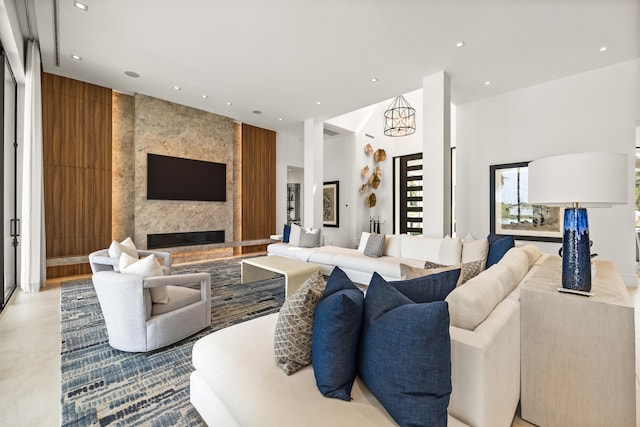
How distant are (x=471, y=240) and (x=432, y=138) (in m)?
1.71

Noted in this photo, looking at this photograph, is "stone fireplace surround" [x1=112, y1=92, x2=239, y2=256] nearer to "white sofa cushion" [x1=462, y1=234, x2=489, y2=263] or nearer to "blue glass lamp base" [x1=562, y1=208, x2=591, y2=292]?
"white sofa cushion" [x1=462, y1=234, x2=489, y2=263]

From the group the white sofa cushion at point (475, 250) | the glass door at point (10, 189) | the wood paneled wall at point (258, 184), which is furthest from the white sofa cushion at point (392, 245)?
the glass door at point (10, 189)

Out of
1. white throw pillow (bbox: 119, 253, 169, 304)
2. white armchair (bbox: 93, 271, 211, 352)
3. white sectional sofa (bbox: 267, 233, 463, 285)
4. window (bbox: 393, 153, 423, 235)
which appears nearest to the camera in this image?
white armchair (bbox: 93, 271, 211, 352)

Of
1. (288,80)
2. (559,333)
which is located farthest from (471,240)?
(288,80)

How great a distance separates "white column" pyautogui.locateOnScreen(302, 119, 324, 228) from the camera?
6.53 meters

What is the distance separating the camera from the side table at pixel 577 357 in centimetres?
131

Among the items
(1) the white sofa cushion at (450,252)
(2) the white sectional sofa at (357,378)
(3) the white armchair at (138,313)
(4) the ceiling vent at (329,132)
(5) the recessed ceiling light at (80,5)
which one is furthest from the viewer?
(4) the ceiling vent at (329,132)

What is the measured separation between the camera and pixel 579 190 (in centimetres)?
143

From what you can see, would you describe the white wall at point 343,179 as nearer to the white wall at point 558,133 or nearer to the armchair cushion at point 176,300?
the white wall at point 558,133

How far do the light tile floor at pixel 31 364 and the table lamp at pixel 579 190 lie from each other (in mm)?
910

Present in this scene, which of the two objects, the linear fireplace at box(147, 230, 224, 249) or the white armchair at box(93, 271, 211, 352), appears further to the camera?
the linear fireplace at box(147, 230, 224, 249)

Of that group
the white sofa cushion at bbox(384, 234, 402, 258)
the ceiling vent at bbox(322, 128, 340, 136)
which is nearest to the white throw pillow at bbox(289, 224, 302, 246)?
the white sofa cushion at bbox(384, 234, 402, 258)

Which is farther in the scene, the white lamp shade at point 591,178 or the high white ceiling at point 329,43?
the high white ceiling at point 329,43

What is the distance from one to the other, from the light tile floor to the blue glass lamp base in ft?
2.72
